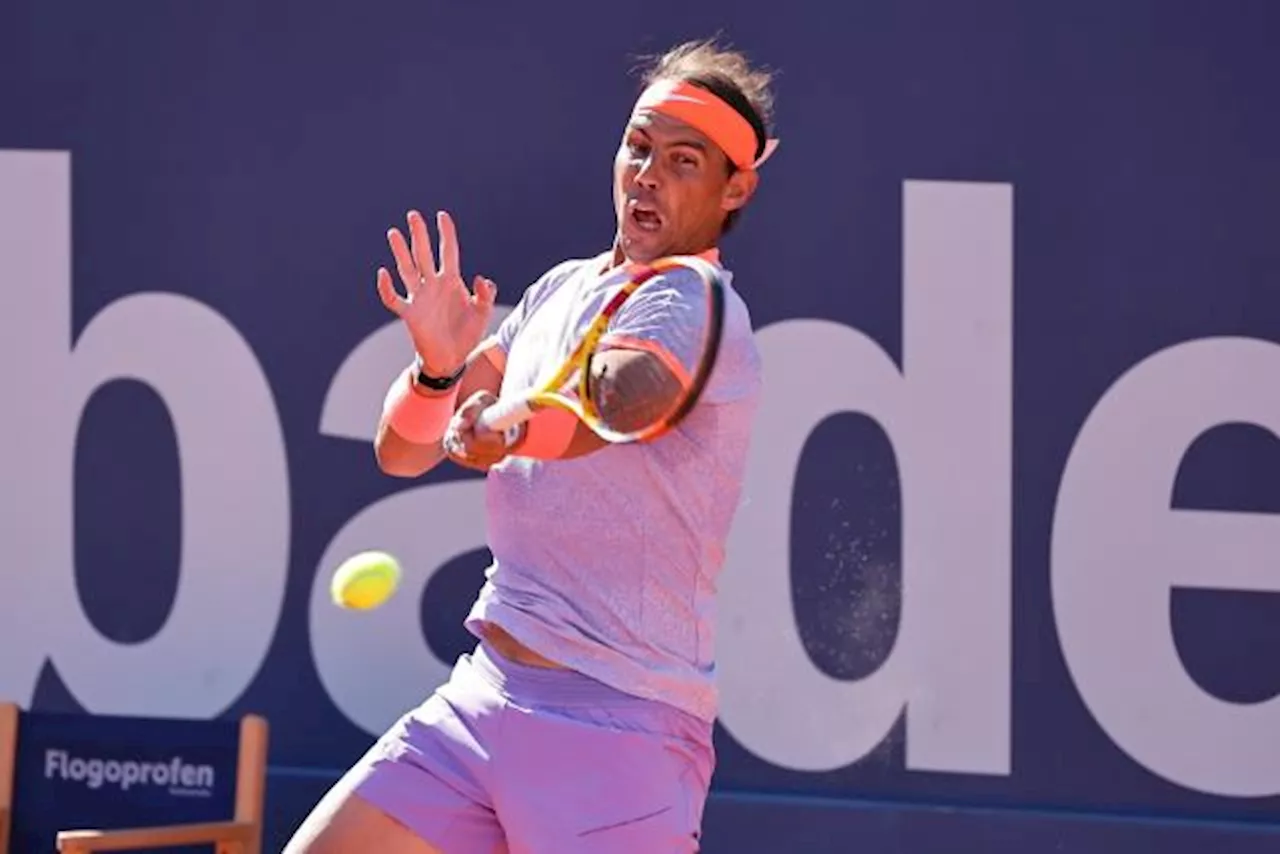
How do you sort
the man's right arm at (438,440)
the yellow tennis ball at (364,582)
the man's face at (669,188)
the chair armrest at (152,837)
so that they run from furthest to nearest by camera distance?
the chair armrest at (152,837) → the yellow tennis ball at (364,582) → the man's right arm at (438,440) → the man's face at (669,188)

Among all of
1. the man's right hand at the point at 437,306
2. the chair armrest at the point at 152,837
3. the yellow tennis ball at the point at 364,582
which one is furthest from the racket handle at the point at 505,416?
the chair armrest at the point at 152,837

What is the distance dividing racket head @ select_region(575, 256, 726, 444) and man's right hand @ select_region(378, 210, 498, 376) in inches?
13.4

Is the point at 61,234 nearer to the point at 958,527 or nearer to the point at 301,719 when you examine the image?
the point at 301,719

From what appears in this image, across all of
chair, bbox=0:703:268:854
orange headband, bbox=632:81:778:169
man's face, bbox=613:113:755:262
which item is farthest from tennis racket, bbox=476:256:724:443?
chair, bbox=0:703:268:854

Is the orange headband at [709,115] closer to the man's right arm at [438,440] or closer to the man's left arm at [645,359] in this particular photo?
the man's left arm at [645,359]

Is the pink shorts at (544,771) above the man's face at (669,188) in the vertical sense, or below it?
below

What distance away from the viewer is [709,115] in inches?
136

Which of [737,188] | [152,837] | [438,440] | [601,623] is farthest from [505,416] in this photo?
[152,837]

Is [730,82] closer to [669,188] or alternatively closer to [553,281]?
[669,188]

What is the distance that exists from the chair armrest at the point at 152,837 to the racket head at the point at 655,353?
2.12m

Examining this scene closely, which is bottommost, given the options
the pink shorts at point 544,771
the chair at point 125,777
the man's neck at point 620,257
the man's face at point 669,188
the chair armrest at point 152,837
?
the chair armrest at point 152,837

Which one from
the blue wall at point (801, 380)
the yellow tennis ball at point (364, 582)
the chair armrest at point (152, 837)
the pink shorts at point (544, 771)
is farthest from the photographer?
the blue wall at point (801, 380)

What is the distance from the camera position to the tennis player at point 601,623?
10.8 feet

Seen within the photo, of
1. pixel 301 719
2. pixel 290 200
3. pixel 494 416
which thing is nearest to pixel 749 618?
pixel 301 719
